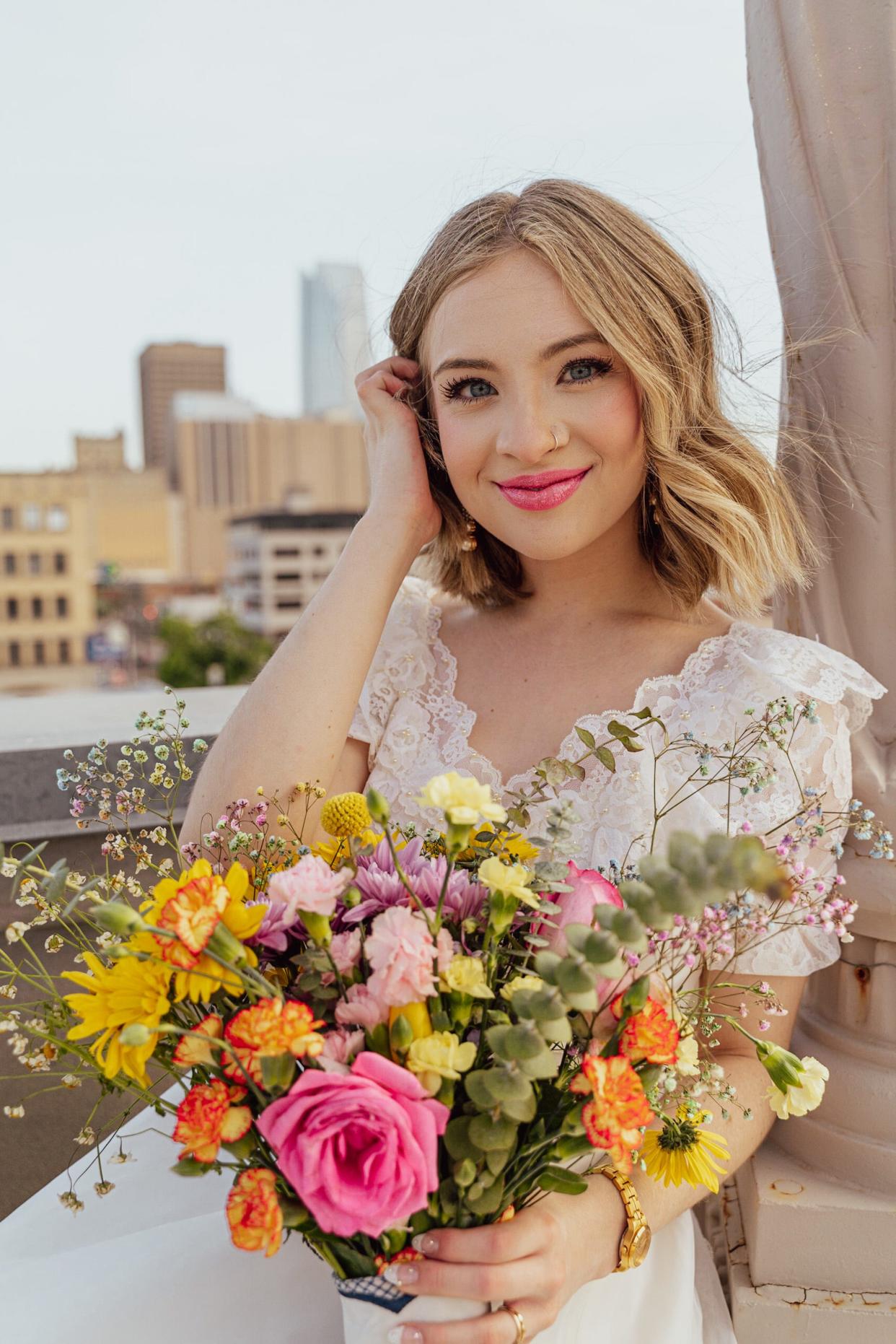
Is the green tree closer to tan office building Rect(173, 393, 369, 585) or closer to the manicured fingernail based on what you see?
tan office building Rect(173, 393, 369, 585)

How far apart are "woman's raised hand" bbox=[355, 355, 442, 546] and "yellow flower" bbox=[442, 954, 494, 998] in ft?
3.33

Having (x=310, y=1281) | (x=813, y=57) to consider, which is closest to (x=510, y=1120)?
(x=310, y=1281)

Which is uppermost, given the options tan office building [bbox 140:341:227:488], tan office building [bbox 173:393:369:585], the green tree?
tan office building [bbox 140:341:227:488]

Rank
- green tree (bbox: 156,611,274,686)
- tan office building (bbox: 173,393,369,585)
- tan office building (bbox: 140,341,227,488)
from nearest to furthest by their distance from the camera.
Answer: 1. green tree (bbox: 156,611,274,686)
2. tan office building (bbox: 173,393,369,585)
3. tan office building (bbox: 140,341,227,488)

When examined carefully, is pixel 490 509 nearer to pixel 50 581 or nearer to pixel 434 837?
pixel 434 837

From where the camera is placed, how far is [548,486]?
1569mm

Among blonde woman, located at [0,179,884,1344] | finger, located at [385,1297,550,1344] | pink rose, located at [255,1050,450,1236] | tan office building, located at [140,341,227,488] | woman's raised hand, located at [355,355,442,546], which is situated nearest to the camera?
pink rose, located at [255,1050,450,1236]

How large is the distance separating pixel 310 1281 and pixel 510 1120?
0.58 metres

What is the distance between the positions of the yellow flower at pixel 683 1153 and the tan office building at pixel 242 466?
98349 mm

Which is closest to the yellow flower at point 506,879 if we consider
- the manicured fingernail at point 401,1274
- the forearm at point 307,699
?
the manicured fingernail at point 401,1274

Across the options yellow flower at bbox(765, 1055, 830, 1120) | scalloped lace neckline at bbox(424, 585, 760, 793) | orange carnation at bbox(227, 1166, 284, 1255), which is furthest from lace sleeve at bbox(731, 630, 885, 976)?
orange carnation at bbox(227, 1166, 284, 1255)

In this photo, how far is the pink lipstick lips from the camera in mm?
1564

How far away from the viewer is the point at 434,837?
1.15 m

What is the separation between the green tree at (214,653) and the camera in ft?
191
